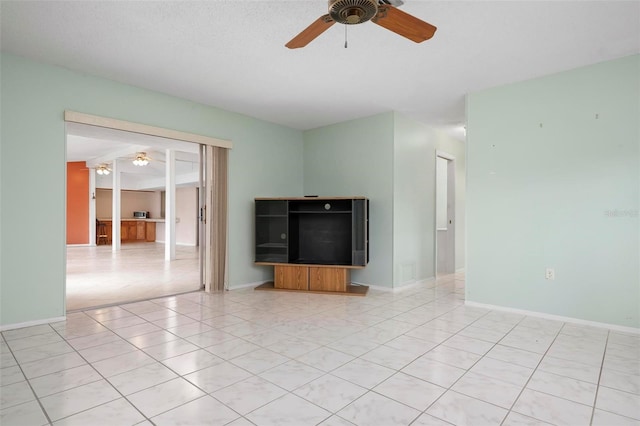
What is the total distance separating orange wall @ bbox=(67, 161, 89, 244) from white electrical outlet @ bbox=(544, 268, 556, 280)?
489 inches

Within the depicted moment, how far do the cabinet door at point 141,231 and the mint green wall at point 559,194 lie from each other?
44.6ft

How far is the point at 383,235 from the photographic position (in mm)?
4984

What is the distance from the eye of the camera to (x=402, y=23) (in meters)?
2.06

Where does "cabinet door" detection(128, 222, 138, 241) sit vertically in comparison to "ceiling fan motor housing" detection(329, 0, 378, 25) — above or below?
below

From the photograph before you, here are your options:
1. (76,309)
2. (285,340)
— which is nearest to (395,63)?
(285,340)

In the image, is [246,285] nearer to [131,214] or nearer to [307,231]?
[307,231]

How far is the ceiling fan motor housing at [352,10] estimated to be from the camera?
5.88 feet

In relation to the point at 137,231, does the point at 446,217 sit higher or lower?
higher

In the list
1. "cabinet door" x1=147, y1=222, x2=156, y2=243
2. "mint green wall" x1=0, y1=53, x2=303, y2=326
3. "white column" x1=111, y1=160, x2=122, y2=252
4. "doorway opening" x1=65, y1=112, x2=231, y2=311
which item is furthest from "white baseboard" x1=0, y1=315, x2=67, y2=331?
"cabinet door" x1=147, y1=222, x2=156, y2=243

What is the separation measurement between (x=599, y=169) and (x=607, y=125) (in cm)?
42

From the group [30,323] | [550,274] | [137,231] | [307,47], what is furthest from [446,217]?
[137,231]

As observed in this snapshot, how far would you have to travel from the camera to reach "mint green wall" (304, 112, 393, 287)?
4.94 metres

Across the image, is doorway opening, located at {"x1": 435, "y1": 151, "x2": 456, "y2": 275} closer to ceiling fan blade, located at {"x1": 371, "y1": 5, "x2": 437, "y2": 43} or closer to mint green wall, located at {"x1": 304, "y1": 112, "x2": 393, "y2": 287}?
mint green wall, located at {"x1": 304, "y1": 112, "x2": 393, "y2": 287}

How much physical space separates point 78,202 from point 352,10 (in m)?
12.1
